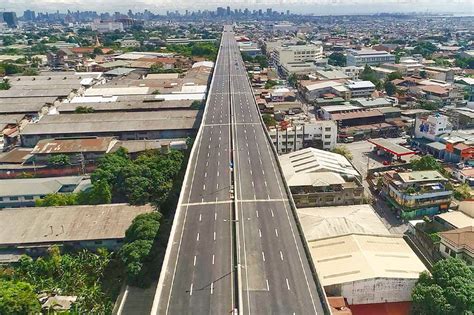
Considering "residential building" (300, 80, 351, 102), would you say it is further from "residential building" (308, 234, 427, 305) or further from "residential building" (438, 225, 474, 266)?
"residential building" (308, 234, 427, 305)

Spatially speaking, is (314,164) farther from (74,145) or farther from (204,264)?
(74,145)

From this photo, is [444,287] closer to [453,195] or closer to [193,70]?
[453,195]

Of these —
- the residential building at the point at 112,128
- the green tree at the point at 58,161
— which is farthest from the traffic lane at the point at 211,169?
the green tree at the point at 58,161

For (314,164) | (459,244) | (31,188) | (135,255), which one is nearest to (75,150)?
(31,188)

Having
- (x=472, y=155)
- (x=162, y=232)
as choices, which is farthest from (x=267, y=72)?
(x=162, y=232)

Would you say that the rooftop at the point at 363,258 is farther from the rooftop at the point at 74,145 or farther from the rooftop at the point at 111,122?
the rooftop at the point at 111,122

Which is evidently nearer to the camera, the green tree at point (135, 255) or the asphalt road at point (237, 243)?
the asphalt road at point (237, 243)
